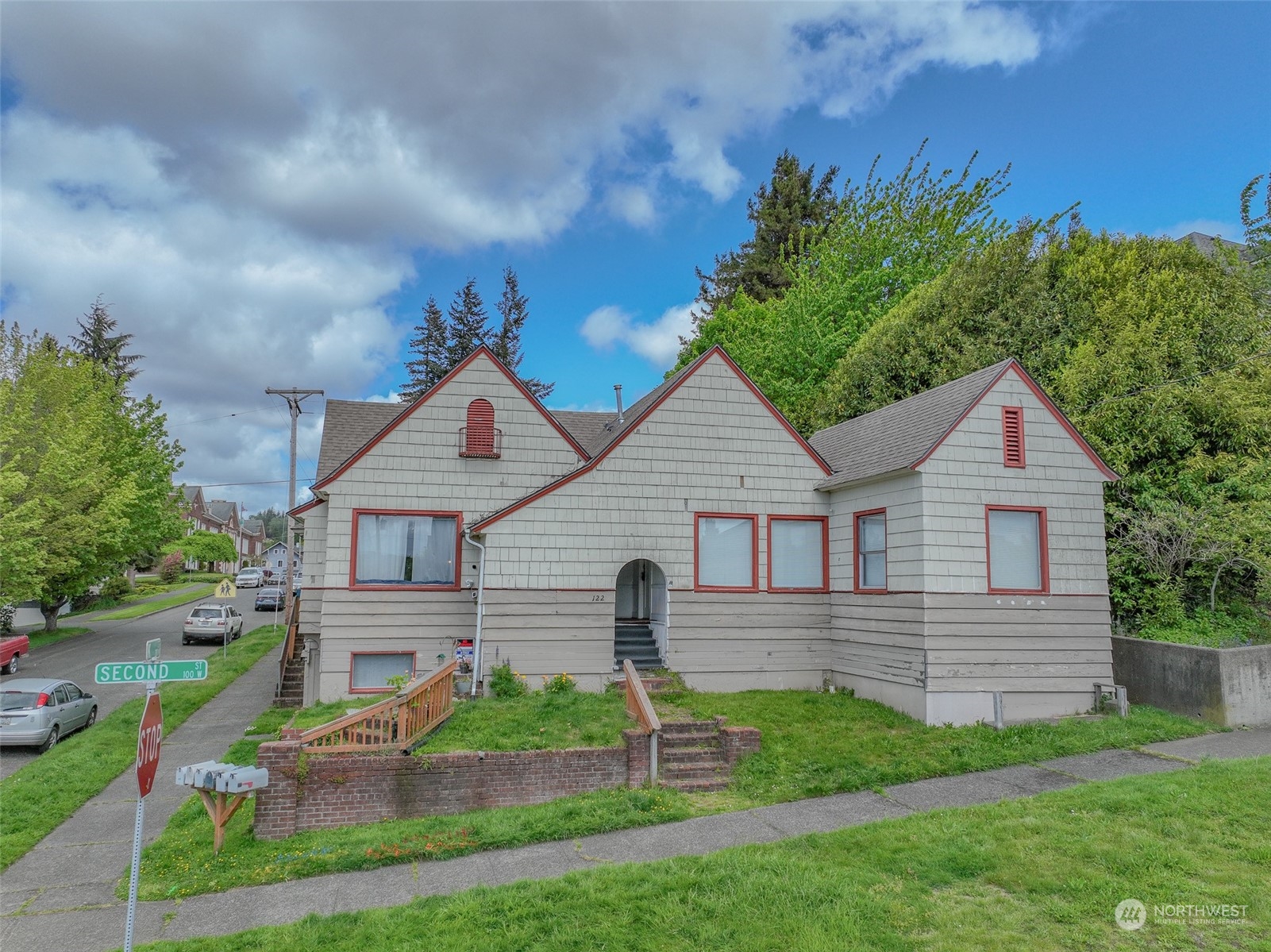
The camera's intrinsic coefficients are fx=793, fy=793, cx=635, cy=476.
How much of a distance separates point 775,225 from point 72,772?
144ft

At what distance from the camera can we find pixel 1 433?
74.7ft

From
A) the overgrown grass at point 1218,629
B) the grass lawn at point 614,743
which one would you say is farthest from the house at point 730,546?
the overgrown grass at point 1218,629

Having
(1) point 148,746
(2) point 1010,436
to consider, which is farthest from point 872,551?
(1) point 148,746

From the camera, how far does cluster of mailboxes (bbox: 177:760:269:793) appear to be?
9383 millimetres

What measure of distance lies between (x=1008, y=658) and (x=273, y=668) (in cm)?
2210

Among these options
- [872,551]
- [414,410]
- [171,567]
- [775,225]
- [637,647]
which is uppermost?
[775,225]

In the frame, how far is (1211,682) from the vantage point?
43.2 feet

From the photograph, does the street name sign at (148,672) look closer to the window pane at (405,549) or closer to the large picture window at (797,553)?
the window pane at (405,549)

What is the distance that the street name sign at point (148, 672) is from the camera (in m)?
6.80

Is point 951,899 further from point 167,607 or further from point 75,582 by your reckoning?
point 167,607

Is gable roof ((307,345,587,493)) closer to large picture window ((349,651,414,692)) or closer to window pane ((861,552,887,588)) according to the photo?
large picture window ((349,651,414,692))

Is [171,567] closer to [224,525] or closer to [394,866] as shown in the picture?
[224,525]

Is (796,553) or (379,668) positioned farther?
(796,553)

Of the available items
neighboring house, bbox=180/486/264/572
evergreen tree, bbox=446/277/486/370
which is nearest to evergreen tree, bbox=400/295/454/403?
evergreen tree, bbox=446/277/486/370
